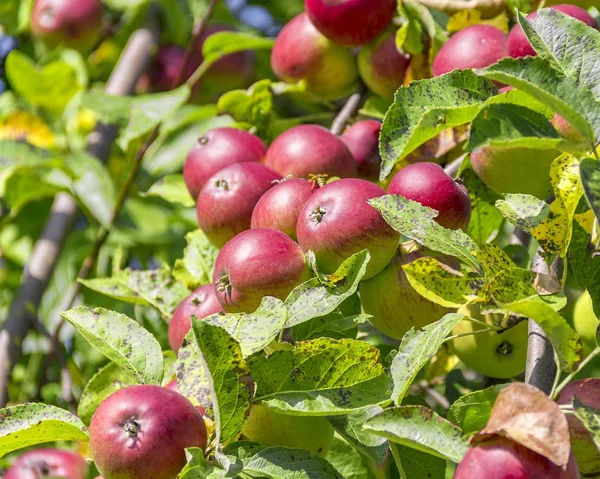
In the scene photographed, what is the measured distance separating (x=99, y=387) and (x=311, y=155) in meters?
0.41

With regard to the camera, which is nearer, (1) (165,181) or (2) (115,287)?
(2) (115,287)

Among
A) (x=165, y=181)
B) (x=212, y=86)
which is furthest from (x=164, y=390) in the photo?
(x=212, y=86)

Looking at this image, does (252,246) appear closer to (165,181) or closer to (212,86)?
(165,181)

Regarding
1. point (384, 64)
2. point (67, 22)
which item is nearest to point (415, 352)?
point (384, 64)

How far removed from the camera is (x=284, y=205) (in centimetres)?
102

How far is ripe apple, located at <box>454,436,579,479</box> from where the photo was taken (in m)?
0.68

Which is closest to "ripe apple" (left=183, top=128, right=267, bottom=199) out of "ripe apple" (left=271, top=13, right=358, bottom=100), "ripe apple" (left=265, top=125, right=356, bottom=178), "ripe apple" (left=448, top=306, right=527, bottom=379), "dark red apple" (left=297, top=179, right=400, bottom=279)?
"ripe apple" (left=265, top=125, right=356, bottom=178)

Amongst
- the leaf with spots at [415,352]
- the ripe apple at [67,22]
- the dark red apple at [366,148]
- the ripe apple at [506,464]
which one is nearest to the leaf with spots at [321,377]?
the leaf with spots at [415,352]

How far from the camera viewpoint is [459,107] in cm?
85

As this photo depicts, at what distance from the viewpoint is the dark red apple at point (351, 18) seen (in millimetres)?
1297

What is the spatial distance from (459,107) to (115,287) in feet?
2.04

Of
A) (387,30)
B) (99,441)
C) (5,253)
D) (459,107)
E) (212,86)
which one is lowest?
(5,253)

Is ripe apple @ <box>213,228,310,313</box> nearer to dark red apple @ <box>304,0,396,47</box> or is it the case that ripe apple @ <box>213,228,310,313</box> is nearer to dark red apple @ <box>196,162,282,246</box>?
dark red apple @ <box>196,162,282,246</box>

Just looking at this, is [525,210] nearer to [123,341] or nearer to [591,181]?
[591,181]
